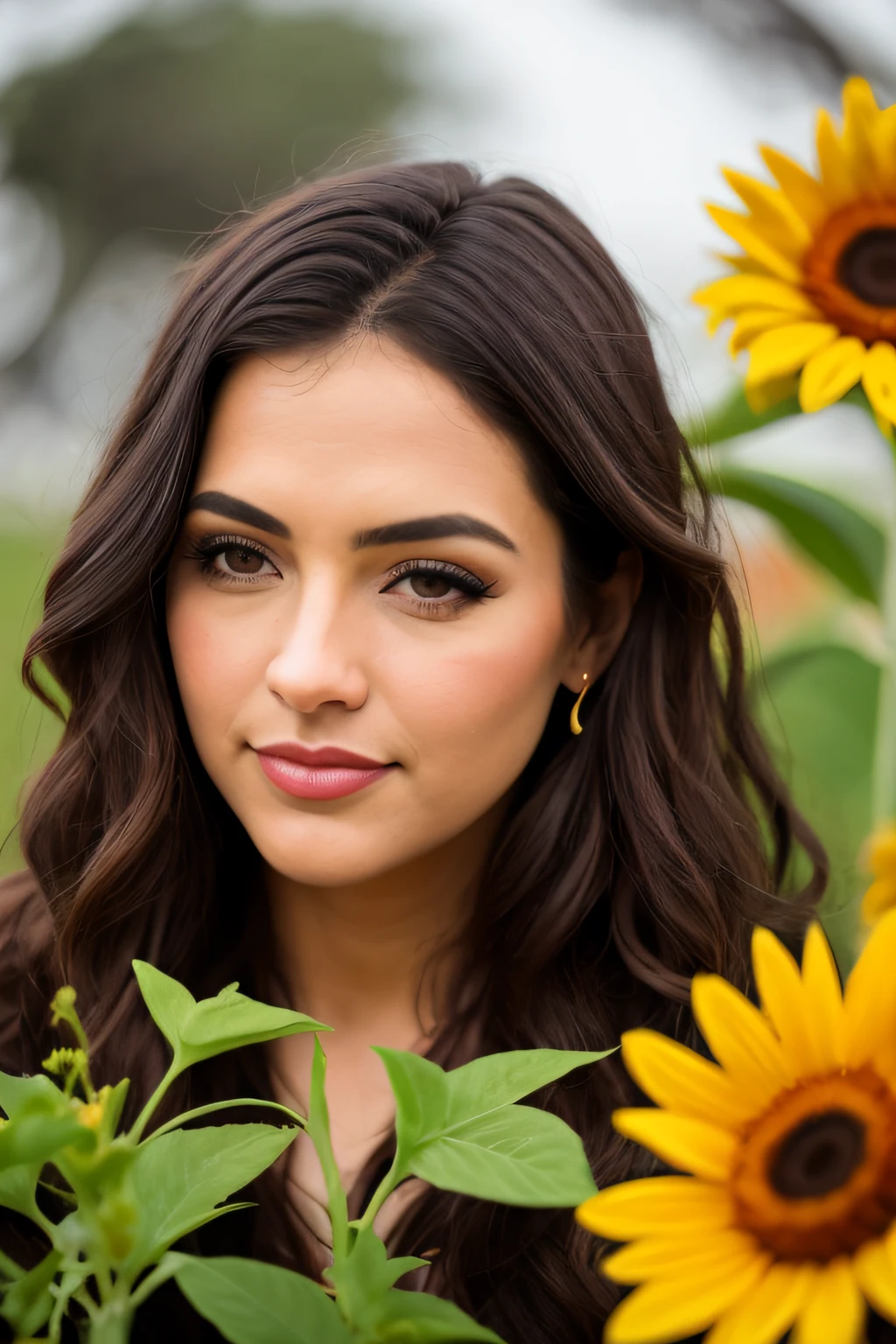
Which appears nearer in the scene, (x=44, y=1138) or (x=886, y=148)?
(x=44, y=1138)

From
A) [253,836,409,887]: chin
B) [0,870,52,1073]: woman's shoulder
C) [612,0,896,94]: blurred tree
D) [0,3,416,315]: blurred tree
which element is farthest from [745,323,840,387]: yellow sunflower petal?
[0,3,416,315]: blurred tree

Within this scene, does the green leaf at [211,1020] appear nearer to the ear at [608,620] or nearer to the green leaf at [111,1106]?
the green leaf at [111,1106]

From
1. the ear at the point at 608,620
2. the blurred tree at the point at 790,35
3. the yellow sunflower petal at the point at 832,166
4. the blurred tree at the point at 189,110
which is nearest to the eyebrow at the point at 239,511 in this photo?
the ear at the point at 608,620

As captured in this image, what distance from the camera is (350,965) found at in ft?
3.92

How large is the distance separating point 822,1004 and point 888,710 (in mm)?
559

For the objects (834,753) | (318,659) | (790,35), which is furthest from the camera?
(790,35)

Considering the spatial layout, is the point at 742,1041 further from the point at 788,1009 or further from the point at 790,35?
the point at 790,35

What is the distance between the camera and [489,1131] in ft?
1.81

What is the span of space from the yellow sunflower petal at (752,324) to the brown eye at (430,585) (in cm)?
27

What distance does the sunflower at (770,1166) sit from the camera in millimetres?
448

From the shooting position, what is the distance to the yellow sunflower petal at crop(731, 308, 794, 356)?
33.5 inches

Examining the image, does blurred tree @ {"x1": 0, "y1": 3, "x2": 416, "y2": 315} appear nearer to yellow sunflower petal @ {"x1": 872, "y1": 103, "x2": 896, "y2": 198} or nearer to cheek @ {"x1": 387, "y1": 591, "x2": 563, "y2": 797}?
cheek @ {"x1": 387, "y1": 591, "x2": 563, "y2": 797}

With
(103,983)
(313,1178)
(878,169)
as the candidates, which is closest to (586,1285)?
(313,1178)

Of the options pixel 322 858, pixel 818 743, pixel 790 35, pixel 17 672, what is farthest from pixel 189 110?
pixel 322 858
